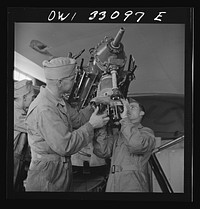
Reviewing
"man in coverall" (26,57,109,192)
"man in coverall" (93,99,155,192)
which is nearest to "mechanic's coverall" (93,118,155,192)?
"man in coverall" (93,99,155,192)

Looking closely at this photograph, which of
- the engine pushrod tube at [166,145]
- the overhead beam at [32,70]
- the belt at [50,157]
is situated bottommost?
the belt at [50,157]

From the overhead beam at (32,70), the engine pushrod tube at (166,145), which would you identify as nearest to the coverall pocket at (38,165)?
the overhead beam at (32,70)

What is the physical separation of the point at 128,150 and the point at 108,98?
0.29 m

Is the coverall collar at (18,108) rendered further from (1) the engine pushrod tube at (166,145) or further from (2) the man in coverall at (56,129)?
(1) the engine pushrod tube at (166,145)

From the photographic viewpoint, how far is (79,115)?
3.12 m

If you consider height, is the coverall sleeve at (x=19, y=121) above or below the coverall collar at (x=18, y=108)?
below

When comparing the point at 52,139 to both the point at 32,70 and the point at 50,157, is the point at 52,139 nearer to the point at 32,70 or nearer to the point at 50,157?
the point at 50,157

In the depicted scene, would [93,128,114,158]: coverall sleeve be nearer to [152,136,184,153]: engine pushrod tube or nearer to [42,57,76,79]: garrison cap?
[152,136,184,153]: engine pushrod tube

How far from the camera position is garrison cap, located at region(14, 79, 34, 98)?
123 inches

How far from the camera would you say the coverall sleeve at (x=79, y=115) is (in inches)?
122

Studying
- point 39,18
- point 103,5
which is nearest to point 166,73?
point 103,5

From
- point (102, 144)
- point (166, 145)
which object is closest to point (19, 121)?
point (102, 144)

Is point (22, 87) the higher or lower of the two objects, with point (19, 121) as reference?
higher
